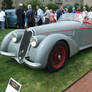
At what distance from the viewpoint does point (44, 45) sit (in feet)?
10.6

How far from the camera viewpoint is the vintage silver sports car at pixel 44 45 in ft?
10.6

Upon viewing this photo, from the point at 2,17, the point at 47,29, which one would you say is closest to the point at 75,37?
the point at 47,29

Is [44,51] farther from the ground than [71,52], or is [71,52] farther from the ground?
[44,51]

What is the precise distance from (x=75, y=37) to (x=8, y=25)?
343 inches

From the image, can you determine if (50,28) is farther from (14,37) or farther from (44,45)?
(14,37)

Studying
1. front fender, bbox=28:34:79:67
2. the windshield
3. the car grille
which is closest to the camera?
front fender, bbox=28:34:79:67

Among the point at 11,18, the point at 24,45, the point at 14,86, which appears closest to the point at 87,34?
the point at 24,45

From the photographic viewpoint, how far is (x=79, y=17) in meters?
4.85

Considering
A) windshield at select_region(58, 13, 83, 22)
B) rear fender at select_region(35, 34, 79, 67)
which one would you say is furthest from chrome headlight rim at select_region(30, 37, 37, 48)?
windshield at select_region(58, 13, 83, 22)

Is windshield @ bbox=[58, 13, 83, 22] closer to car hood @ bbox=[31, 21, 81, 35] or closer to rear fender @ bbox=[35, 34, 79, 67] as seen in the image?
car hood @ bbox=[31, 21, 81, 35]

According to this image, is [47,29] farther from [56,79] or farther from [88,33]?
[88,33]

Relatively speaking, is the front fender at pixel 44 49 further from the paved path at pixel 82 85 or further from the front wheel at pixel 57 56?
the paved path at pixel 82 85

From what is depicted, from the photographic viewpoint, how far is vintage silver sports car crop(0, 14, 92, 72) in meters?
3.22

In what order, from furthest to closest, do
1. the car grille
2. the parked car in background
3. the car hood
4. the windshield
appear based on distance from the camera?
the parked car in background < the windshield < the car hood < the car grille
